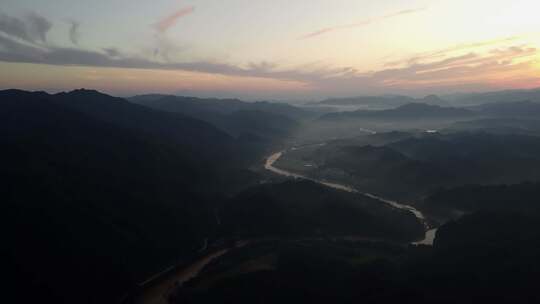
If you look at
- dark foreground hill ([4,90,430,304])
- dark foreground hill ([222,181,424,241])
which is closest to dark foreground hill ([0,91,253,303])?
dark foreground hill ([4,90,430,304])

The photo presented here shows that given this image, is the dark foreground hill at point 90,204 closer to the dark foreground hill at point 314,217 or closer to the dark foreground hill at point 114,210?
the dark foreground hill at point 114,210

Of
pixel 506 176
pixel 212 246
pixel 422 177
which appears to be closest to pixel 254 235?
pixel 212 246

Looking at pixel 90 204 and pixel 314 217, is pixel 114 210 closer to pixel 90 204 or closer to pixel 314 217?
pixel 90 204

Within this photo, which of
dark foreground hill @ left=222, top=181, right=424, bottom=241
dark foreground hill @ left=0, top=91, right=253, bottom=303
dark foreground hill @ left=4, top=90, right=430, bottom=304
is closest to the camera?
dark foreground hill @ left=0, top=91, right=253, bottom=303

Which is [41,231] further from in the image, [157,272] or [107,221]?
[157,272]

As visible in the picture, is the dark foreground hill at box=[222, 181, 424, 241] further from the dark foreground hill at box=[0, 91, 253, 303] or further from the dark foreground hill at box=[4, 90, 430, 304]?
the dark foreground hill at box=[0, 91, 253, 303]

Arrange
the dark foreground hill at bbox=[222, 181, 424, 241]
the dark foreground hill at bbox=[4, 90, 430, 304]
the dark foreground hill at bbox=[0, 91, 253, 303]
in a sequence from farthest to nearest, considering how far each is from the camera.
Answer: the dark foreground hill at bbox=[222, 181, 424, 241]
the dark foreground hill at bbox=[4, 90, 430, 304]
the dark foreground hill at bbox=[0, 91, 253, 303]

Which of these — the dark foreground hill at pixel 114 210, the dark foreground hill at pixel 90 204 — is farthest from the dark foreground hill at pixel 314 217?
the dark foreground hill at pixel 90 204

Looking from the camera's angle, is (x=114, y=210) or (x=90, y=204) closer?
(x=90, y=204)

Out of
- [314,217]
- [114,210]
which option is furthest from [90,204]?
[314,217]

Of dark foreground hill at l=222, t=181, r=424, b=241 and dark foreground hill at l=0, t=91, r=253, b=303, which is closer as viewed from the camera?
dark foreground hill at l=0, t=91, r=253, b=303

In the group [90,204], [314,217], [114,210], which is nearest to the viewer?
[90,204]
